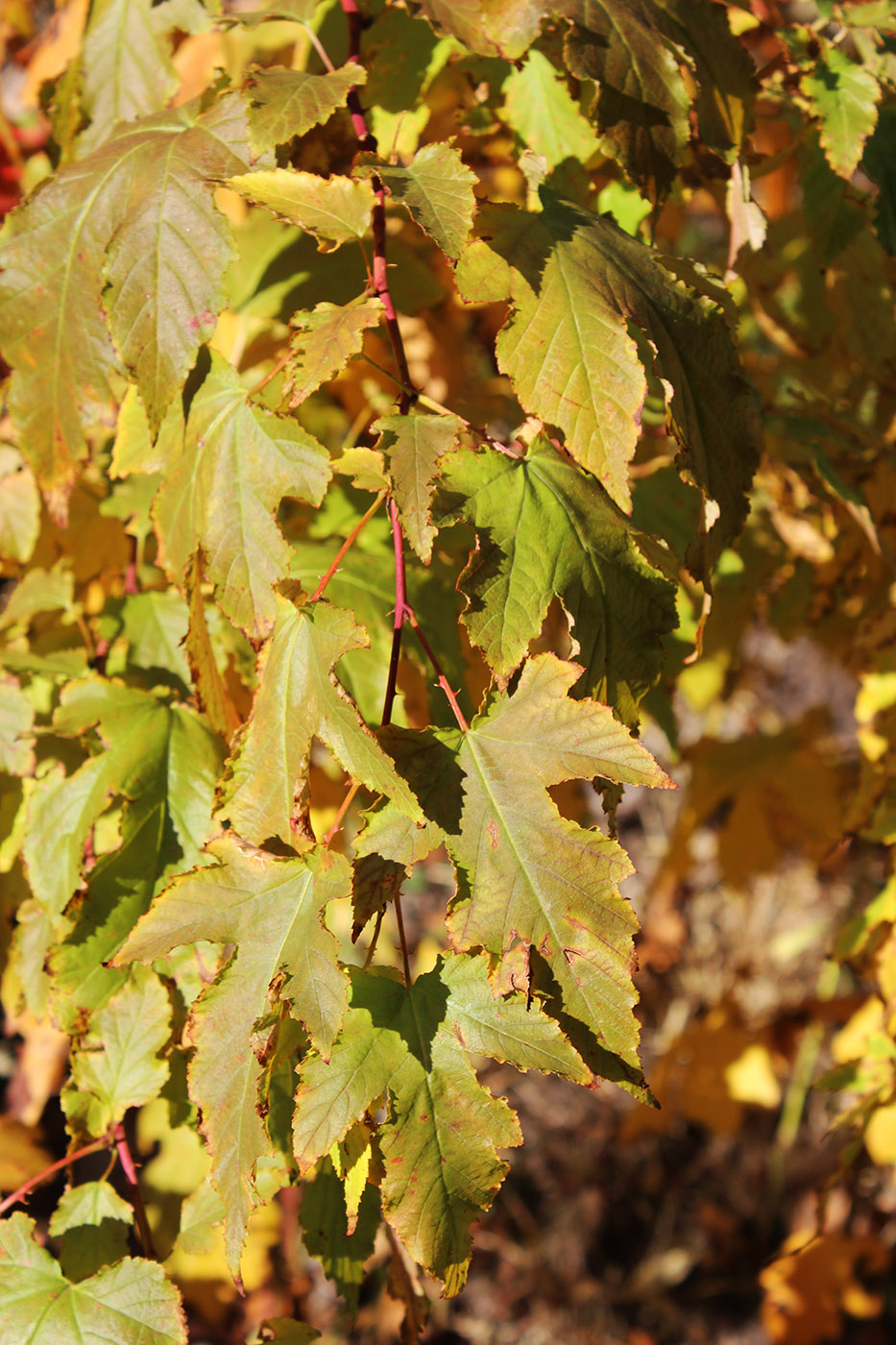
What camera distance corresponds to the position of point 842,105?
3.73 feet

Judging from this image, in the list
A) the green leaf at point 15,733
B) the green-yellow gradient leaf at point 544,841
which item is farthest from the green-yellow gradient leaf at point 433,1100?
the green leaf at point 15,733

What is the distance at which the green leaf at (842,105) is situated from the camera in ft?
3.62

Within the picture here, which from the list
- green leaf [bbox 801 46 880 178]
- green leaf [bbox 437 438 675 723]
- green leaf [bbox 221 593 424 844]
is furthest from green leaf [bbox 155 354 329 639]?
green leaf [bbox 801 46 880 178]

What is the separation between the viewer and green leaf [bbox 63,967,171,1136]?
3.28 feet

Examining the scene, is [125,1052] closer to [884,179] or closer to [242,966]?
[242,966]

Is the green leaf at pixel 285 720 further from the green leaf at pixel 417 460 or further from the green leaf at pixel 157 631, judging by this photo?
the green leaf at pixel 157 631

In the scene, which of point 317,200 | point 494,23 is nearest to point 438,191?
point 317,200

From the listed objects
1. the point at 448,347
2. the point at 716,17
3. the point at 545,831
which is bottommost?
the point at 448,347

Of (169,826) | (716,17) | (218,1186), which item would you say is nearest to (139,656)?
(169,826)

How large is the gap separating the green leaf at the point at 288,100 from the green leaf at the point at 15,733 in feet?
2.09

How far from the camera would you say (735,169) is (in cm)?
109

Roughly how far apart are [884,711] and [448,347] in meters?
0.87

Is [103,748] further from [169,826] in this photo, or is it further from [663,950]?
[663,950]

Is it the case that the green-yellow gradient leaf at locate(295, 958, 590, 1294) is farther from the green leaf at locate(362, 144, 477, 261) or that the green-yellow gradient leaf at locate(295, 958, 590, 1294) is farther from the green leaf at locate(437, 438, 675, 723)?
the green leaf at locate(362, 144, 477, 261)
